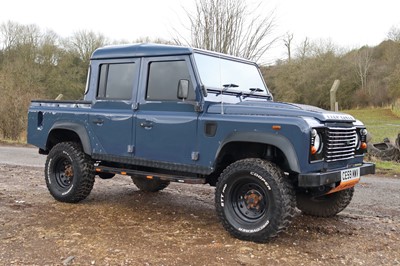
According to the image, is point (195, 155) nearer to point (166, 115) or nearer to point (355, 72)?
point (166, 115)

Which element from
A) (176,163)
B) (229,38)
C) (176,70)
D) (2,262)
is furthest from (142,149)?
(229,38)

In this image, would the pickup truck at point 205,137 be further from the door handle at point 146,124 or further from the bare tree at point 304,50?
the bare tree at point 304,50

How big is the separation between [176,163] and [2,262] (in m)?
2.12

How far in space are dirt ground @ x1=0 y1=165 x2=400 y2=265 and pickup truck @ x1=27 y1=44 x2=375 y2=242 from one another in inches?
12.8

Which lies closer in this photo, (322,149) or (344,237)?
(322,149)

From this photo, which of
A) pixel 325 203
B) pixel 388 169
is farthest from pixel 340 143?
pixel 388 169

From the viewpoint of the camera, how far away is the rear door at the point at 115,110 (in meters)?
5.55

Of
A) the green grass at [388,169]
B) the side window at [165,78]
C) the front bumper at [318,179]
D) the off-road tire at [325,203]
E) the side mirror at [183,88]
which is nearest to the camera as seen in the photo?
the front bumper at [318,179]

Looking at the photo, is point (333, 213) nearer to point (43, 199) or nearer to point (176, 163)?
point (176, 163)

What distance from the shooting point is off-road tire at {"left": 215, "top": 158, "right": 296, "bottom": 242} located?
429cm

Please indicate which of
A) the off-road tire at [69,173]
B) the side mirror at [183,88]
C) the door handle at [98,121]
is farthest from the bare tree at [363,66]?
the side mirror at [183,88]

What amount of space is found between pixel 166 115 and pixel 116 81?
1.18 m

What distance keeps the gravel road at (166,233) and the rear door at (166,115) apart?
887 mm

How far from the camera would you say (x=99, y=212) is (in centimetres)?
571
